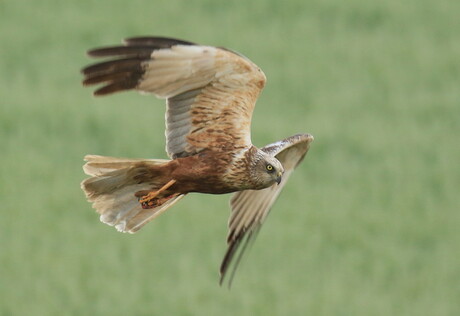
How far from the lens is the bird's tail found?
849cm

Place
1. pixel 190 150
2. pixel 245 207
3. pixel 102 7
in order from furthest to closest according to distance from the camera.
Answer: pixel 102 7 → pixel 245 207 → pixel 190 150

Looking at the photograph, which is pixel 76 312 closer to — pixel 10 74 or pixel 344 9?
Answer: pixel 10 74

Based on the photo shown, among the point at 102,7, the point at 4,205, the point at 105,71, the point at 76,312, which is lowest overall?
the point at 76,312

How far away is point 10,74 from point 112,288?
224 inches

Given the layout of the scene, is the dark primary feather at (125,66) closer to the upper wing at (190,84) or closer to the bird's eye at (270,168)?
the upper wing at (190,84)

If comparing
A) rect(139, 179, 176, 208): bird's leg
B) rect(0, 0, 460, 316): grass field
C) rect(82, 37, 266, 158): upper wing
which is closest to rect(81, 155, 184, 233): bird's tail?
rect(139, 179, 176, 208): bird's leg

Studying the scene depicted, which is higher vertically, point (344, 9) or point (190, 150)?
point (344, 9)

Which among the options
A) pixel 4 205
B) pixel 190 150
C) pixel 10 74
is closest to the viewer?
pixel 190 150

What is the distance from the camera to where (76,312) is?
12.0 m

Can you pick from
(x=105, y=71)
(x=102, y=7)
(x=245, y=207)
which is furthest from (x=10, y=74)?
(x=105, y=71)

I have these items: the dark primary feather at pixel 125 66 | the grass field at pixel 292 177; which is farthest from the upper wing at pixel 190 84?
the grass field at pixel 292 177

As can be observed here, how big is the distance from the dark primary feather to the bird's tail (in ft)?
1.90

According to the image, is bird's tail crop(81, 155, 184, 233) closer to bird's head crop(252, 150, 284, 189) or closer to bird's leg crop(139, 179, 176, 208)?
bird's leg crop(139, 179, 176, 208)

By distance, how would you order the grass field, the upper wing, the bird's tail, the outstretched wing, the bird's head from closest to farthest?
the upper wing → the bird's head → the bird's tail → the outstretched wing → the grass field
